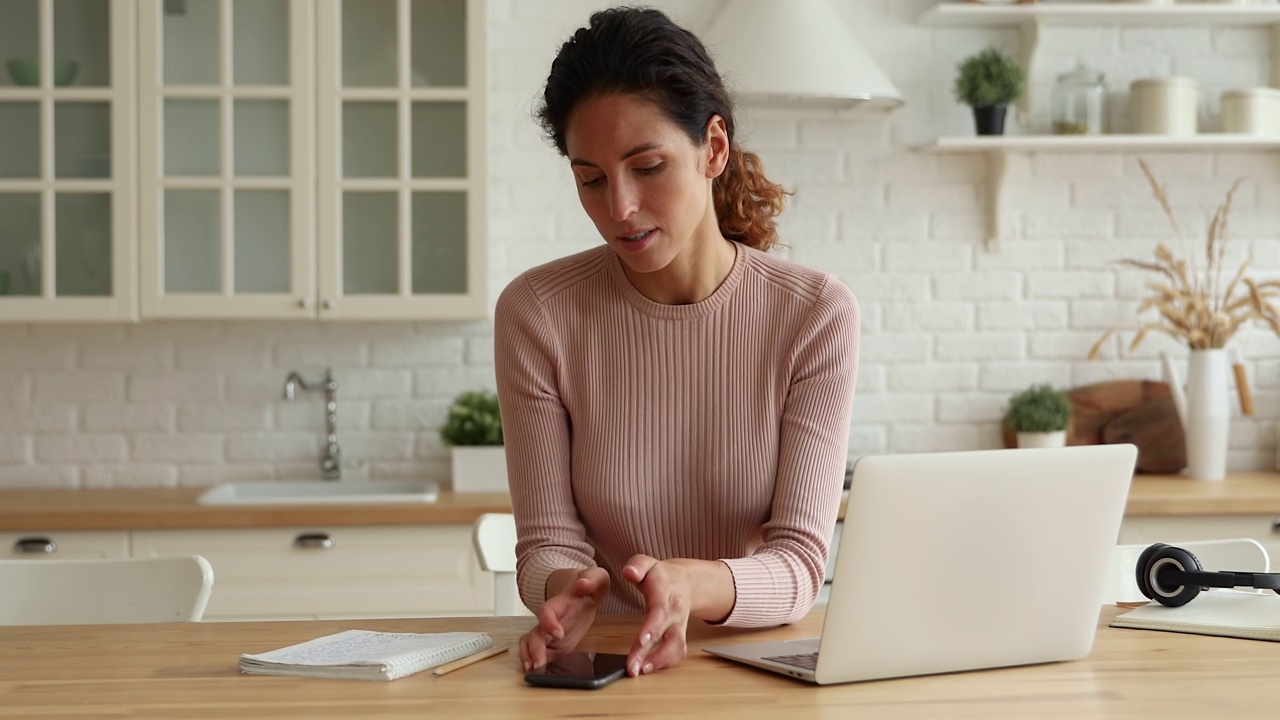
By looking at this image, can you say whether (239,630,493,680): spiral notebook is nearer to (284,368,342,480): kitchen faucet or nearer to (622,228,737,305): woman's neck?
(622,228,737,305): woman's neck

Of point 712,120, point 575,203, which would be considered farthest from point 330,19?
point 712,120

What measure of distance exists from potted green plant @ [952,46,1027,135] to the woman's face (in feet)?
6.55

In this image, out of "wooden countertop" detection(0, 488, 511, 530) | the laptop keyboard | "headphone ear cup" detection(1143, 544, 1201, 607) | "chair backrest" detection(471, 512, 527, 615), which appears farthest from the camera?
"wooden countertop" detection(0, 488, 511, 530)

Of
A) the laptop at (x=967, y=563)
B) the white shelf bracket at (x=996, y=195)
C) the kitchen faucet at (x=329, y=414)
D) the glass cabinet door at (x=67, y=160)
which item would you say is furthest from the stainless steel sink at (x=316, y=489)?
the laptop at (x=967, y=563)

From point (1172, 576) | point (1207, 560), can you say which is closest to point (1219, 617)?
point (1172, 576)

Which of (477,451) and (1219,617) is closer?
(1219,617)

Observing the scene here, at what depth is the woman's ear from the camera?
1.70 m

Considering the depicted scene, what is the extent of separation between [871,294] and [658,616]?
2.42 m

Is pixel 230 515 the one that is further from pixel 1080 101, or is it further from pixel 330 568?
pixel 1080 101

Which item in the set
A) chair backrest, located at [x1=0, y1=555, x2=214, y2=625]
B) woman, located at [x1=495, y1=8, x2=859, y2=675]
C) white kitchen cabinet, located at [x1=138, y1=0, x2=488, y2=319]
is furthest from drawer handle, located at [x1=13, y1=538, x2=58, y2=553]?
woman, located at [x1=495, y1=8, x2=859, y2=675]

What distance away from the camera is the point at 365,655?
4.48 ft

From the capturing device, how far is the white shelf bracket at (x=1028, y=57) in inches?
138

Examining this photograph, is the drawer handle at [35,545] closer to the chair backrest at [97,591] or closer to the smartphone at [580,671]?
the chair backrest at [97,591]

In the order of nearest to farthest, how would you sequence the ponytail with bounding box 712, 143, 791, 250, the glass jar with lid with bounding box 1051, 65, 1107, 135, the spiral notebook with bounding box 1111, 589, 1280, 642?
1. the spiral notebook with bounding box 1111, 589, 1280, 642
2. the ponytail with bounding box 712, 143, 791, 250
3. the glass jar with lid with bounding box 1051, 65, 1107, 135
